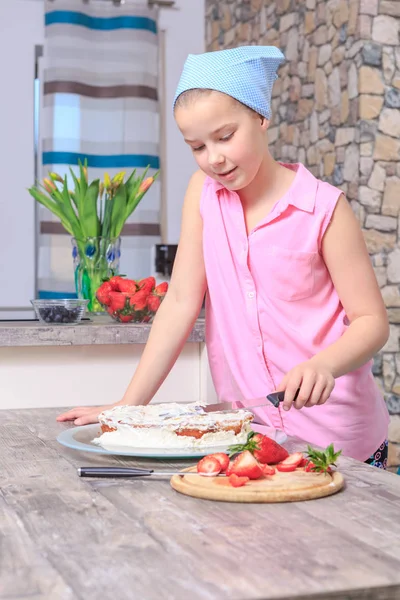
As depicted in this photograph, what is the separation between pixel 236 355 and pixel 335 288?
229 millimetres

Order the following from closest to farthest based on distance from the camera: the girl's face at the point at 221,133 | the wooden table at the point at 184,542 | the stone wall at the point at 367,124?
the wooden table at the point at 184,542 → the girl's face at the point at 221,133 → the stone wall at the point at 367,124

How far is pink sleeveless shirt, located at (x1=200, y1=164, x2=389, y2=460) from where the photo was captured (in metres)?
1.51

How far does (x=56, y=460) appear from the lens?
1.15 metres

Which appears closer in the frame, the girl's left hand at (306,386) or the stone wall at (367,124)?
the girl's left hand at (306,386)

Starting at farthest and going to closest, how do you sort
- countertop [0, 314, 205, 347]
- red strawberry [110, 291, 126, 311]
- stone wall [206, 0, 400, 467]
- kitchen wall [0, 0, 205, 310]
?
kitchen wall [0, 0, 205, 310]
stone wall [206, 0, 400, 467]
red strawberry [110, 291, 126, 311]
countertop [0, 314, 205, 347]

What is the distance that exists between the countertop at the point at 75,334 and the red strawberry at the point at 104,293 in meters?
0.11

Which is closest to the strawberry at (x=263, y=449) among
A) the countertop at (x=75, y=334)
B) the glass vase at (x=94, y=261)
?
the countertop at (x=75, y=334)

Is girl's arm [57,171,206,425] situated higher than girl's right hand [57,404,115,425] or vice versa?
girl's arm [57,171,206,425]

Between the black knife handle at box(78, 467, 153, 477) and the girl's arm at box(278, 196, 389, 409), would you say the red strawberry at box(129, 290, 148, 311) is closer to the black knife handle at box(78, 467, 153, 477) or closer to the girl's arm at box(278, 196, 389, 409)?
the girl's arm at box(278, 196, 389, 409)

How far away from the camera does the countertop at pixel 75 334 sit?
2.14 metres

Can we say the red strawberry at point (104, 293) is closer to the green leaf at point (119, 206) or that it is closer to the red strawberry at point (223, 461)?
the green leaf at point (119, 206)

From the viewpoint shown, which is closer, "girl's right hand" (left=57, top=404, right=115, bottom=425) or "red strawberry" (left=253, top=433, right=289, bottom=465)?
"red strawberry" (left=253, top=433, right=289, bottom=465)

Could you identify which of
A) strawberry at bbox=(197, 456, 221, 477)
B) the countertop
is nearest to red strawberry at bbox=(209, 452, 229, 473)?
strawberry at bbox=(197, 456, 221, 477)

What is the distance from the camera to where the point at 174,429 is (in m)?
1.14
